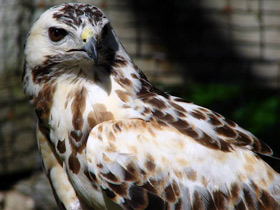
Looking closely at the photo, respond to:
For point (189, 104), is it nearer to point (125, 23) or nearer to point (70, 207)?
point (70, 207)

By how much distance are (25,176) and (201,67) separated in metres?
2.42

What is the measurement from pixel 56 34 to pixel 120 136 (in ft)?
2.51

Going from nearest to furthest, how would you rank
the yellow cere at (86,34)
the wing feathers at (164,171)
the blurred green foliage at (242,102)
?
1. the wing feathers at (164,171)
2. the yellow cere at (86,34)
3. the blurred green foliage at (242,102)

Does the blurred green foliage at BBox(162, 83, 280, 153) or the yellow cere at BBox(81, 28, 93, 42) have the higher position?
the yellow cere at BBox(81, 28, 93, 42)

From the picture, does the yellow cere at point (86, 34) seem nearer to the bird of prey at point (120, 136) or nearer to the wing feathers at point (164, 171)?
the bird of prey at point (120, 136)

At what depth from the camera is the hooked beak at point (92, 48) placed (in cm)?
312

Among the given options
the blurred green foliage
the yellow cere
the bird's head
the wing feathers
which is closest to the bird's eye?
the bird's head

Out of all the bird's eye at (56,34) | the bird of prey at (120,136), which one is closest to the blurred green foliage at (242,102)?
the bird of prey at (120,136)

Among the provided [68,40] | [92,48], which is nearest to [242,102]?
[68,40]

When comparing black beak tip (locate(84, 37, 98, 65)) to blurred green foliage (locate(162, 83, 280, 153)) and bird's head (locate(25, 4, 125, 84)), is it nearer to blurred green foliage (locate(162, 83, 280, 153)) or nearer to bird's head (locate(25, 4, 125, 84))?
bird's head (locate(25, 4, 125, 84))

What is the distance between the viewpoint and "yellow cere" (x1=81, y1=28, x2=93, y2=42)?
322cm

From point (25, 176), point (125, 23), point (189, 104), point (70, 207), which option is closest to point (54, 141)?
point (70, 207)

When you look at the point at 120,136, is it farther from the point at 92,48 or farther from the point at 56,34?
the point at 56,34

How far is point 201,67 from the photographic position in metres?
6.66
